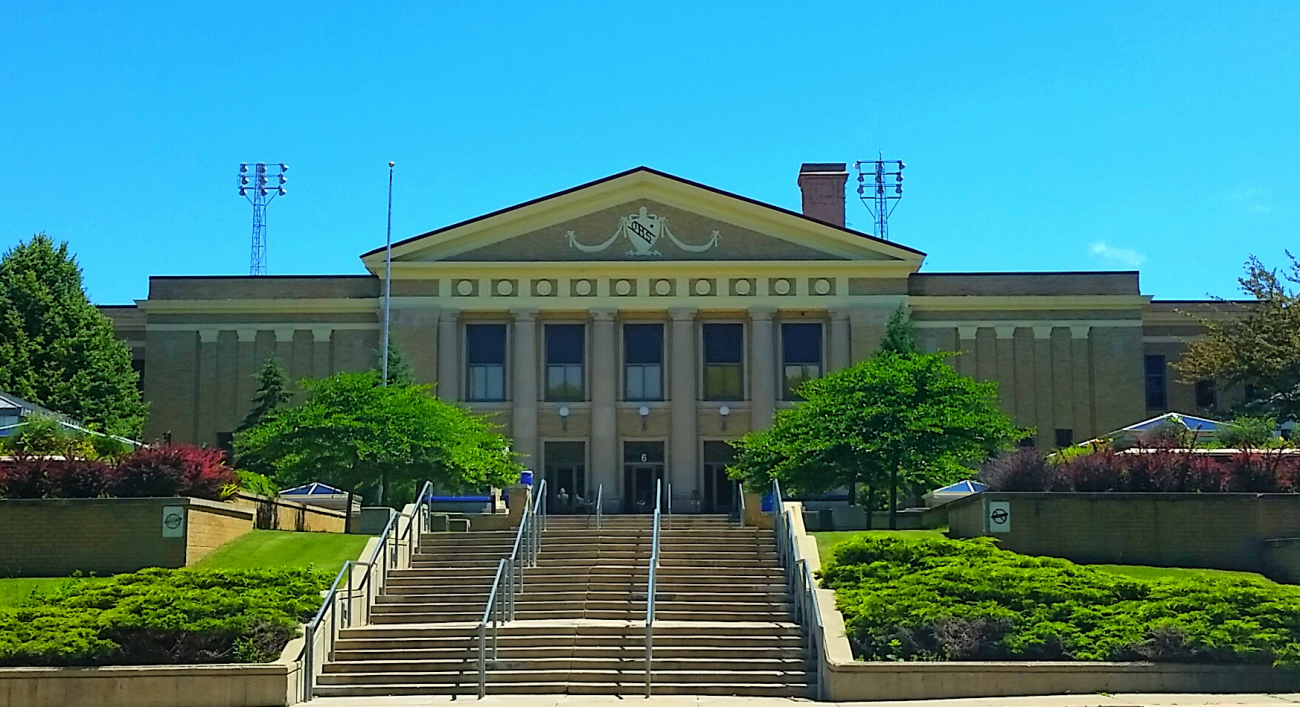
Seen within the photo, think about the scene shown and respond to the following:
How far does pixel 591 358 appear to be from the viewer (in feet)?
161

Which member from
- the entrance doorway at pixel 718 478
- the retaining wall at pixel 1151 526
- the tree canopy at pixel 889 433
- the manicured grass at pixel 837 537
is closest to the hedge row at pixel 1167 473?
the retaining wall at pixel 1151 526

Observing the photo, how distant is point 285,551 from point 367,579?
334 centimetres

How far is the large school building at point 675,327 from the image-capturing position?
48.8m

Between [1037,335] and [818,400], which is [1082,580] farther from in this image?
[1037,335]

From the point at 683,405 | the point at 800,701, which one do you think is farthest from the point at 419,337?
the point at 800,701

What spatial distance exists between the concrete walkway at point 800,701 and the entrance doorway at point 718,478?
30.7m

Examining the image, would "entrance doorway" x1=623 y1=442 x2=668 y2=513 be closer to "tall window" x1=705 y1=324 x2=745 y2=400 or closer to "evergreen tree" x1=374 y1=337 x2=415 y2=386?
"tall window" x1=705 y1=324 x2=745 y2=400

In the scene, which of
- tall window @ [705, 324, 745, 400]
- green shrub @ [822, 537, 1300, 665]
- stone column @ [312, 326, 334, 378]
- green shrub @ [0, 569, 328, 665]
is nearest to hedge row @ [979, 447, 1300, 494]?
green shrub @ [822, 537, 1300, 665]

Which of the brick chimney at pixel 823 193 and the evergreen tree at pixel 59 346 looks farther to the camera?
the brick chimney at pixel 823 193

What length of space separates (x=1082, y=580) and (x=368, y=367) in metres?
34.2

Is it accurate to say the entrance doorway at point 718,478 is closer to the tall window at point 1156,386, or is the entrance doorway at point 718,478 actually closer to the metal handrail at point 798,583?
the tall window at point 1156,386

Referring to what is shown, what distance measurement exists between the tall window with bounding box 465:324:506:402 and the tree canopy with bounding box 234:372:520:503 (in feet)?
53.4

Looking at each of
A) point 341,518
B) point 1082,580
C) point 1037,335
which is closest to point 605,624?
point 1082,580

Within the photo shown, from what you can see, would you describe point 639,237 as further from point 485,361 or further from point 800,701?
point 800,701
